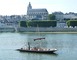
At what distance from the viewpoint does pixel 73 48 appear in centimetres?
4847

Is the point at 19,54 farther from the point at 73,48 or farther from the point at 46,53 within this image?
the point at 73,48

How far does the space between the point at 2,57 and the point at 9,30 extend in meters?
68.9

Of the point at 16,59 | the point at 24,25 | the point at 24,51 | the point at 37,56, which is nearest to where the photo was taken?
the point at 16,59

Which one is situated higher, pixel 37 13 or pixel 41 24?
pixel 37 13

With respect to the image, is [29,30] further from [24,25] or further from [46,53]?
[46,53]

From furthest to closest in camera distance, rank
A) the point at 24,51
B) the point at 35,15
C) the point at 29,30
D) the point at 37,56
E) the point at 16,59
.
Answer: the point at 35,15, the point at 29,30, the point at 24,51, the point at 37,56, the point at 16,59

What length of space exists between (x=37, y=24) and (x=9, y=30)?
9.52 meters

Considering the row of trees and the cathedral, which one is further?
the cathedral

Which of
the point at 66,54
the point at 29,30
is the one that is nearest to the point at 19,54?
the point at 66,54

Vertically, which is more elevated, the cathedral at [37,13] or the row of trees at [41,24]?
the cathedral at [37,13]

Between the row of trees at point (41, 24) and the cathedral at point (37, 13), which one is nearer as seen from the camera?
the row of trees at point (41, 24)

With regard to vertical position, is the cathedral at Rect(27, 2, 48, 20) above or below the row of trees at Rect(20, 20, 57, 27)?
above

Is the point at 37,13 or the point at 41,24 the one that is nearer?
the point at 41,24

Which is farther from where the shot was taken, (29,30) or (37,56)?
(29,30)
